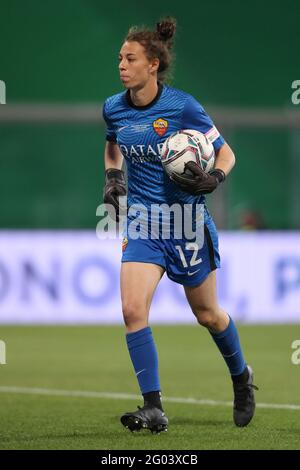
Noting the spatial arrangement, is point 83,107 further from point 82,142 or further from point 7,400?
point 7,400

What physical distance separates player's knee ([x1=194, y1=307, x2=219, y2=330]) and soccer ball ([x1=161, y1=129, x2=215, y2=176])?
87 cm

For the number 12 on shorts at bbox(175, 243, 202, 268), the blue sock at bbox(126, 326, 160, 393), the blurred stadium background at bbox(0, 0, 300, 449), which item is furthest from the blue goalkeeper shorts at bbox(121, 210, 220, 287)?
the blurred stadium background at bbox(0, 0, 300, 449)

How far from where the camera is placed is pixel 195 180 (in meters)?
7.04

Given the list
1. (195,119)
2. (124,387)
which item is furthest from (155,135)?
(124,387)

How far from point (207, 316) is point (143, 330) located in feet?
1.65

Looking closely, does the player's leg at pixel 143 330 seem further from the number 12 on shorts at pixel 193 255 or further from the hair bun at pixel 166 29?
the hair bun at pixel 166 29

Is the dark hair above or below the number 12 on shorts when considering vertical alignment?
above

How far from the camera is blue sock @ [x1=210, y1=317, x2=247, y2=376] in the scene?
7.57 meters

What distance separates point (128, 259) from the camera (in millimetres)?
7211

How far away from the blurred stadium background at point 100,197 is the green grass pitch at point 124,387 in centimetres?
4

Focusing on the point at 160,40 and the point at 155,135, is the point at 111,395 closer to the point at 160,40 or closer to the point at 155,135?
the point at 155,135

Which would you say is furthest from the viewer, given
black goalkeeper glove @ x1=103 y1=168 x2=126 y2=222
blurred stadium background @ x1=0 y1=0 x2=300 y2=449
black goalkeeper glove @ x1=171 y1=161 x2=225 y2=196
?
blurred stadium background @ x1=0 y1=0 x2=300 y2=449

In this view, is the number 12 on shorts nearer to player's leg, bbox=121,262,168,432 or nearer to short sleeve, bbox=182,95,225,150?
player's leg, bbox=121,262,168,432

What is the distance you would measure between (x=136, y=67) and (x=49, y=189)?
36.4 feet
